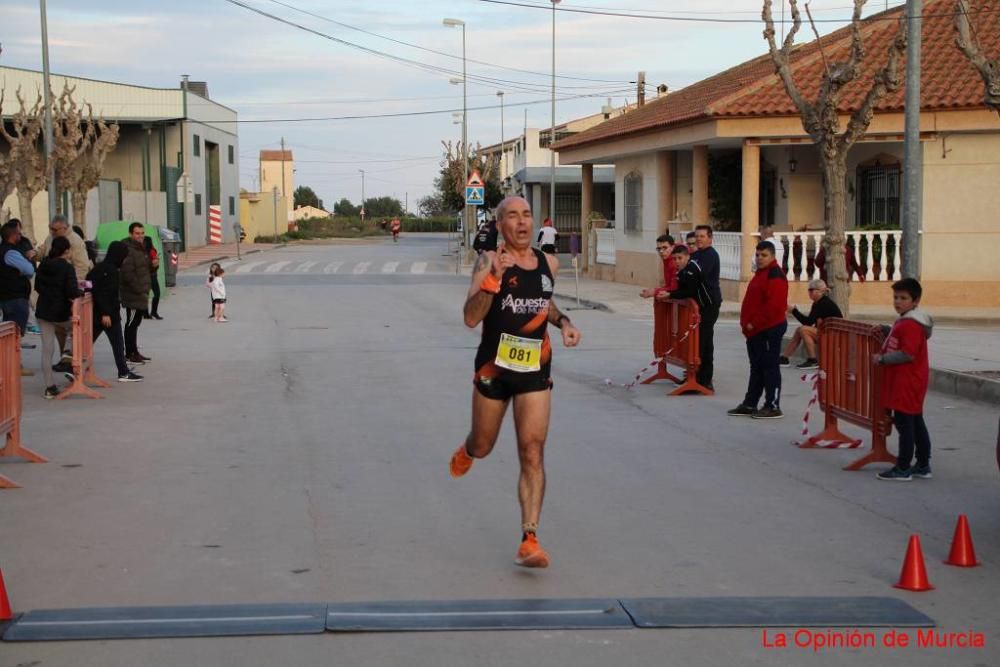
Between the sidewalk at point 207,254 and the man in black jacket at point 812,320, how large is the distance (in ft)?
103

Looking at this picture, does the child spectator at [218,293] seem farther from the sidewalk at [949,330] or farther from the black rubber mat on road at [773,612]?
the black rubber mat on road at [773,612]

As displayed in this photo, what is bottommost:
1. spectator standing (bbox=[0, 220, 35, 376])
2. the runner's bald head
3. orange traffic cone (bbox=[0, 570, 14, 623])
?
orange traffic cone (bbox=[0, 570, 14, 623])

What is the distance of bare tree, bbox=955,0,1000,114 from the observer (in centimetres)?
1355

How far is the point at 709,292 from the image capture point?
13.8 meters

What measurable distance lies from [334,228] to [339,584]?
297ft

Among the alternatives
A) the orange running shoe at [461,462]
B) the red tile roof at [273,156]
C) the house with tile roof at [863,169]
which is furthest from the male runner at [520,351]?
the red tile roof at [273,156]

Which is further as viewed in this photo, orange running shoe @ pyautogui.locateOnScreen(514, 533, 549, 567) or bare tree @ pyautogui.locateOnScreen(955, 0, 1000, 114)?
bare tree @ pyautogui.locateOnScreen(955, 0, 1000, 114)

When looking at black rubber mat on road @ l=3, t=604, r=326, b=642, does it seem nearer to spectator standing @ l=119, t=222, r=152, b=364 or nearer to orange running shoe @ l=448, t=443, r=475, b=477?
orange running shoe @ l=448, t=443, r=475, b=477

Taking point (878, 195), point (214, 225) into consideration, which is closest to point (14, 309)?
point (878, 195)

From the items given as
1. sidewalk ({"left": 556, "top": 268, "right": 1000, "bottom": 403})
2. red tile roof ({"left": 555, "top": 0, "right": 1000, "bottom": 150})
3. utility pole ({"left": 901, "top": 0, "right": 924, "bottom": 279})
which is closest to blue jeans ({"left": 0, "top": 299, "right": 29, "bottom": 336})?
sidewalk ({"left": 556, "top": 268, "right": 1000, "bottom": 403})

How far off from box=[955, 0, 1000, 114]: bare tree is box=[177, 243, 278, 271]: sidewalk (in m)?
34.0

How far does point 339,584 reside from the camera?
6535 millimetres

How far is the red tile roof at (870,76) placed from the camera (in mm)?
25997

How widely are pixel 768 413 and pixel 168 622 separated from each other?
7677 millimetres
